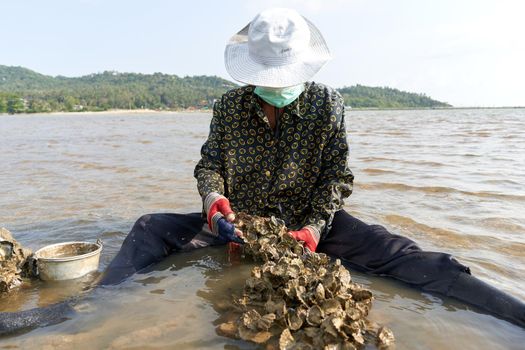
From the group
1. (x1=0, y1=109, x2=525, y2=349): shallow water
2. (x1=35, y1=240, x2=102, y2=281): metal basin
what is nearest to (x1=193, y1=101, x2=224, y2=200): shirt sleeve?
(x1=0, y1=109, x2=525, y2=349): shallow water

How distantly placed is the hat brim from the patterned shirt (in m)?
0.34

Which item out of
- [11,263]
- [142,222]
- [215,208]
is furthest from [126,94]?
[215,208]

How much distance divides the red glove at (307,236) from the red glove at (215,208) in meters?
0.47

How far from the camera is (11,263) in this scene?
307 cm

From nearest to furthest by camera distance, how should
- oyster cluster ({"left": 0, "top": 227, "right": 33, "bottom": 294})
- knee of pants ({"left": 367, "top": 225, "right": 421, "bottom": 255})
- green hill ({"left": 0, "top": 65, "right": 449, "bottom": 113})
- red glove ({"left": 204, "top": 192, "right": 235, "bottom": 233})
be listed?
oyster cluster ({"left": 0, "top": 227, "right": 33, "bottom": 294}) → knee of pants ({"left": 367, "top": 225, "right": 421, "bottom": 255}) → red glove ({"left": 204, "top": 192, "right": 235, "bottom": 233}) → green hill ({"left": 0, "top": 65, "right": 449, "bottom": 113})

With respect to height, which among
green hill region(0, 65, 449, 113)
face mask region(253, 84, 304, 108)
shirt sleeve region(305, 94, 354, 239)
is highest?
green hill region(0, 65, 449, 113)

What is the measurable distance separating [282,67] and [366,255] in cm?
147

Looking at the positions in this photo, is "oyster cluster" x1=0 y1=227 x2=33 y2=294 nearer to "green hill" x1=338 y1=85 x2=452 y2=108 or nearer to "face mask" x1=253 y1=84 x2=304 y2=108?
"face mask" x1=253 y1=84 x2=304 y2=108

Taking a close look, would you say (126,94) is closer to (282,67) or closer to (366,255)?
(282,67)

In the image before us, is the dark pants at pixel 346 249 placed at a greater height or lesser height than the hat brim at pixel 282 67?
lesser

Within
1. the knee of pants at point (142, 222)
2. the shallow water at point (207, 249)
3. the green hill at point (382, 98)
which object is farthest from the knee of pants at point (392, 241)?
the green hill at point (382, 98)

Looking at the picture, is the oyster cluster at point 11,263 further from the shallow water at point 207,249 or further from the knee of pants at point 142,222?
the knee of pants at point 142,222

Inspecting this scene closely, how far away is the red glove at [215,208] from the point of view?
10.5ft

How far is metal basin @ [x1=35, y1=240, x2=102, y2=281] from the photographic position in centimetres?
308
